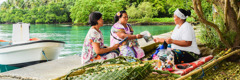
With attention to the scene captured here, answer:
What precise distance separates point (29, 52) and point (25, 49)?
0.58 ft

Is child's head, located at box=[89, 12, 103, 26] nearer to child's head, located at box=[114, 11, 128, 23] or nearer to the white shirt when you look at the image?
child's head, located at box=[114, 11, 128, 23]

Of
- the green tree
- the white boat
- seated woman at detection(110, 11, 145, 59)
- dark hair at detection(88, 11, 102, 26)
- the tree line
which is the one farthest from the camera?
the green tree

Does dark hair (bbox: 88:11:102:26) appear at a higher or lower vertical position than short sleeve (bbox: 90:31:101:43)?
higher

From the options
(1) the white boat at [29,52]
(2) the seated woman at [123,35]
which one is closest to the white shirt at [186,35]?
(2) the seated woman at [123,35]

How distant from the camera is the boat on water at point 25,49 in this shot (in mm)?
6550

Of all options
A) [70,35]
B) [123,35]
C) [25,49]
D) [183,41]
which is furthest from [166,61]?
[70,35]

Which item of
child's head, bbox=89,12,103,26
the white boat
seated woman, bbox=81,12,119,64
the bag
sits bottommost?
the white boat

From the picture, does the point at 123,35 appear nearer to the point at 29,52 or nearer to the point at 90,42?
the point at 90,42

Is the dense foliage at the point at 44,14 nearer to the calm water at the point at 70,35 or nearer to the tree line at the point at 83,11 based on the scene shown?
the tree line at the point at 83,11

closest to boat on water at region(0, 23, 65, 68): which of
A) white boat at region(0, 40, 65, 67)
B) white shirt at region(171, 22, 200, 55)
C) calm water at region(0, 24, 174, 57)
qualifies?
white boat at region(0, 40, 65, 67)

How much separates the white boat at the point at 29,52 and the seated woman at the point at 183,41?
14.4 ft

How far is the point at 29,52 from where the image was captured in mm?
6785

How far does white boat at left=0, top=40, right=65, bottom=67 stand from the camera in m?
6.55

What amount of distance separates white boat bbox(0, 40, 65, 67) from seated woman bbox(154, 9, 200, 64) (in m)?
4.39
